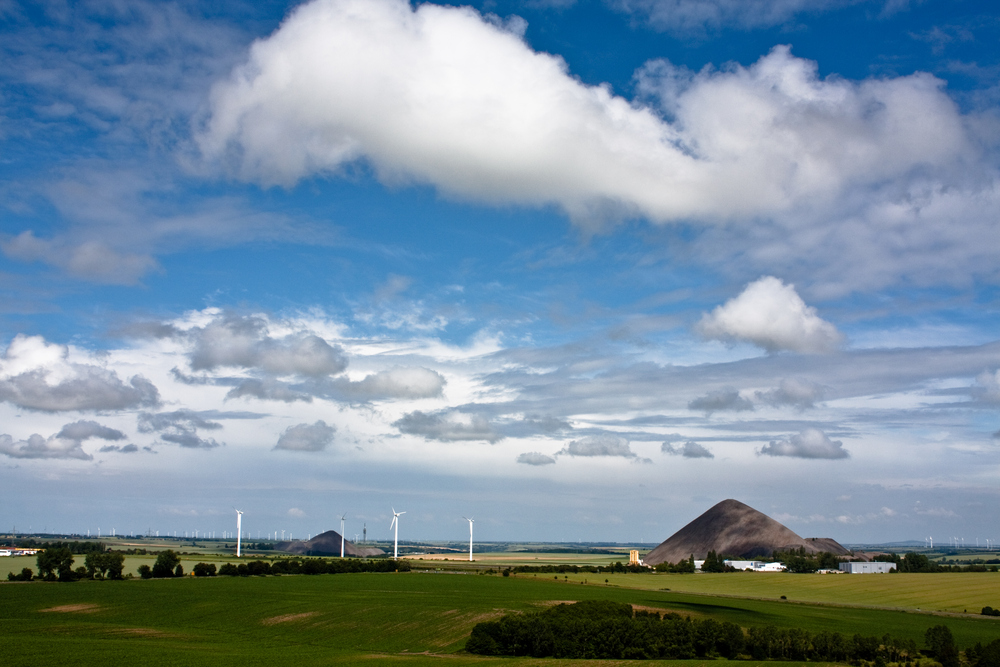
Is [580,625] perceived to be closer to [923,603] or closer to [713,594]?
[713,594]

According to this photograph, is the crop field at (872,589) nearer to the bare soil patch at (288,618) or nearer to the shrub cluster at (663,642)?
the shrub cluster at (663,642)

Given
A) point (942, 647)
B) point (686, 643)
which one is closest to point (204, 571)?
point (686, 643)

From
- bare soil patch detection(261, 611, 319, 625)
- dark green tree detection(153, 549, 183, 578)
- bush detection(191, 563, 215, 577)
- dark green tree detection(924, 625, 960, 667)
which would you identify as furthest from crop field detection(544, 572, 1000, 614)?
dark green tree detection(153, 549, 183, 578)

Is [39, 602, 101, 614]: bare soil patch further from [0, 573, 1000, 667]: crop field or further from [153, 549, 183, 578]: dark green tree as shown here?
[153, 549, 183, 578]: dark green tree

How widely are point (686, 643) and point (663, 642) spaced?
2672mm

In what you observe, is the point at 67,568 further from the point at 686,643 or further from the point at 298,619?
the point at 686,643

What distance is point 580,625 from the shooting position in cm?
8944

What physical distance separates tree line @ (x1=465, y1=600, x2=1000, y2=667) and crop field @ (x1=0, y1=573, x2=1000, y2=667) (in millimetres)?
6474

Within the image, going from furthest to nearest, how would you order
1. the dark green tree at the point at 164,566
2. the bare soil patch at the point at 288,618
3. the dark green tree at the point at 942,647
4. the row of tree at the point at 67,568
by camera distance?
the dark green tree at the point at 164,566 < the row of tree at the point at 67,568 < the bare soil patch at the point at 288,618 < the dark green tree at the point at 942,647

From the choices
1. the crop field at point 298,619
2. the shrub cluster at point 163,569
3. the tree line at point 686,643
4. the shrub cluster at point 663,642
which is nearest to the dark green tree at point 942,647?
the tree line at point 686,643

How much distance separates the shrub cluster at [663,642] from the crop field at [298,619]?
6.10m

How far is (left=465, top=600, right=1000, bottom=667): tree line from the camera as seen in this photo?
8450 centimetres

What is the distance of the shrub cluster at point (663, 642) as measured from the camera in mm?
84875

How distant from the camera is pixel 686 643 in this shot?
87.0 metres
